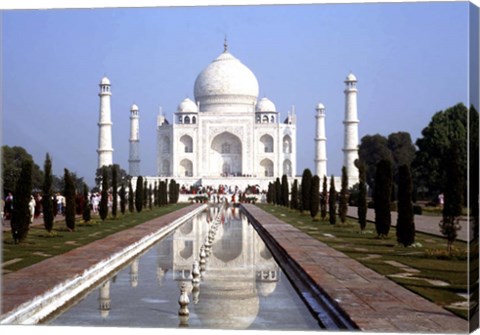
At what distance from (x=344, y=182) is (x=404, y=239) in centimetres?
443

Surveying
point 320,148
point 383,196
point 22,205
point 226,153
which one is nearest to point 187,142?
point 226,153

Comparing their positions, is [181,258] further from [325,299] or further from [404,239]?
[325,299]

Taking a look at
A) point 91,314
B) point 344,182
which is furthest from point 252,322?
point 344,182

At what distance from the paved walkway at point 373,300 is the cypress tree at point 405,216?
4.28ft

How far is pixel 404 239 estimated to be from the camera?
8.66m

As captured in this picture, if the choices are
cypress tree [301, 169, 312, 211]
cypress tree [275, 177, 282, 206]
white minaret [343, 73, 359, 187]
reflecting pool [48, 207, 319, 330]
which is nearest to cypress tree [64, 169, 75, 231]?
reflecting pool [48, 207, 319, 330]

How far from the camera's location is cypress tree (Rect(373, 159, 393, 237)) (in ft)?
32.1

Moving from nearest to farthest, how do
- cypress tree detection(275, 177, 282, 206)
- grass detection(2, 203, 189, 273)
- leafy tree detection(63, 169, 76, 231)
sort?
grass detection(2, 203, 189, 273) → leafy tree detection(63, 169, 76, 231) → cypress tree detection(275, 177, 282, 206)

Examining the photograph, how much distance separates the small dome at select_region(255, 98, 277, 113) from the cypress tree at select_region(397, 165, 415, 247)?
101 feet

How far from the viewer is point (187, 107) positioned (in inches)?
1524

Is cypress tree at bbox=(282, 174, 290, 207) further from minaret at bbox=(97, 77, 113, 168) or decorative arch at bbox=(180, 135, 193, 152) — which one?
decorative arch at bbox=(180, 135, 193, 152)

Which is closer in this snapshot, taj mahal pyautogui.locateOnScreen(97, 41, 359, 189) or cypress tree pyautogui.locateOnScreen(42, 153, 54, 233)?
cypress tree pyautogui.locateOnScreen(42, 153, 54, 233)

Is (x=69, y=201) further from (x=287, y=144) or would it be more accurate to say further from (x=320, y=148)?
(x=287, y=144)

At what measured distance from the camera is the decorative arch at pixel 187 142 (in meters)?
38.1
